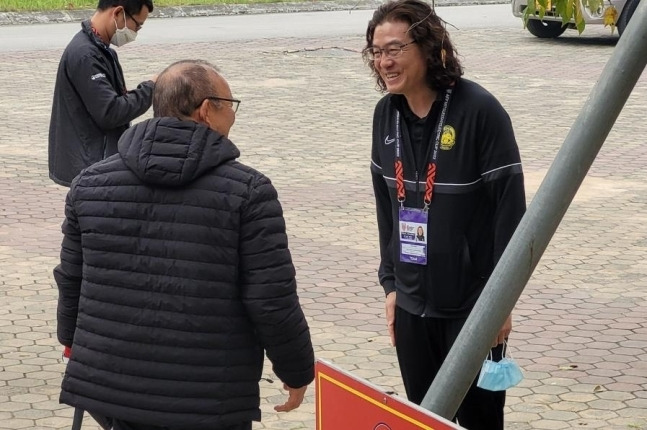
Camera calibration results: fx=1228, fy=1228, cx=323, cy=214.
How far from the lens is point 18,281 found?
792 centimetres

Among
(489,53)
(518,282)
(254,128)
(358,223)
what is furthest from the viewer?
(489,53)

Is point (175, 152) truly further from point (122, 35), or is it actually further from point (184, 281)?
point (122, 35)

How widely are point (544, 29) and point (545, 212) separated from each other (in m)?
19.5

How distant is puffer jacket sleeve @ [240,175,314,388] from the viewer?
3.45 m

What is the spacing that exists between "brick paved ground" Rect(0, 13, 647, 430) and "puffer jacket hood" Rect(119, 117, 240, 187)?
7.99 feet

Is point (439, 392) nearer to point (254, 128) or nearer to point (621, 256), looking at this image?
point (621, 256)

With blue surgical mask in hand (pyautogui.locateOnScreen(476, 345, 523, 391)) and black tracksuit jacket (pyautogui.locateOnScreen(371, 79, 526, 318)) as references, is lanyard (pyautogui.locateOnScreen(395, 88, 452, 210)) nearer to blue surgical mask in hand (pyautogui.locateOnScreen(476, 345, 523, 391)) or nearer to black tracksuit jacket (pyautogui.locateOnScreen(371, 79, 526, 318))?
black tracksuit jacket (pyautogui.locateOnScreen(371, 79, 526, 318))

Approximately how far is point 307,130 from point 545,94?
3792 millimetres

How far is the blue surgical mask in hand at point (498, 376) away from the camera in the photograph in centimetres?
402

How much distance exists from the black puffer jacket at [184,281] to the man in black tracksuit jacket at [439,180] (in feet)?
2.24

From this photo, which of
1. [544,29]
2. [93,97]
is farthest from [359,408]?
[544,29]

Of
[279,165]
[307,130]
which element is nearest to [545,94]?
[307,130]

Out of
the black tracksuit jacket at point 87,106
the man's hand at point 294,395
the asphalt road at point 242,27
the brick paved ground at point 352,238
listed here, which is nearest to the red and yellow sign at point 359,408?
the man's hand at point 294,395

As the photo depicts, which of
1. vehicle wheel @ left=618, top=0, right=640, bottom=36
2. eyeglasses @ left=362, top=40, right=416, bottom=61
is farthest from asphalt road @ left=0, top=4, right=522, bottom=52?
eyeglasses @ left=362, top=40, right=416, bottom=61
